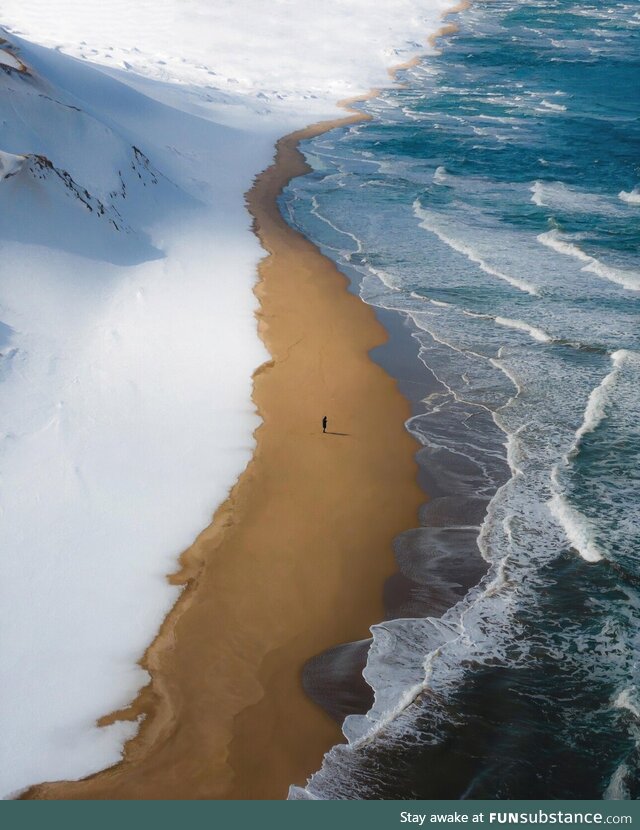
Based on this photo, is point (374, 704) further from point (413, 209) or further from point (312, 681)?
point (413, 209)

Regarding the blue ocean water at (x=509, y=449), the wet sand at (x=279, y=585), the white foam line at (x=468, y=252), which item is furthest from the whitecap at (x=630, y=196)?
the wet sand at (x=279, y=585)

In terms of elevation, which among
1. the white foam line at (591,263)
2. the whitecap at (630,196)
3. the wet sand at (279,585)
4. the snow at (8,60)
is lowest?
the wet sand at (279,585)

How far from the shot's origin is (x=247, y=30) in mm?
57875

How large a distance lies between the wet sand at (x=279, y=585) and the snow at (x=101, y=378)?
0.36 m

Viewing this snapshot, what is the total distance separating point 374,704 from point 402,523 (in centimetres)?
353

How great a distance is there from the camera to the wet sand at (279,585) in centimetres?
796

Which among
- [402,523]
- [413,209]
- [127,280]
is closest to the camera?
[402,523]

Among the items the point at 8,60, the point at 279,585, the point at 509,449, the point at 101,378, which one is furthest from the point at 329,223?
the point at 279,585

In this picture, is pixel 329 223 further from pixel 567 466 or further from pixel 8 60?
pixel 567 466

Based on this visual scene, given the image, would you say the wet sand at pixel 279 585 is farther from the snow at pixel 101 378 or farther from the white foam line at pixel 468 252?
the white foam line at pixel 468 252

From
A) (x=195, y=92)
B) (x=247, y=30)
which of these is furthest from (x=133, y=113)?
(x=247, y=30)

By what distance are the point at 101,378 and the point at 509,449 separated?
7622 millimetres

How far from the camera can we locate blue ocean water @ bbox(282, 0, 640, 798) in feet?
27.0

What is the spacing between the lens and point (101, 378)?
1392 cm
